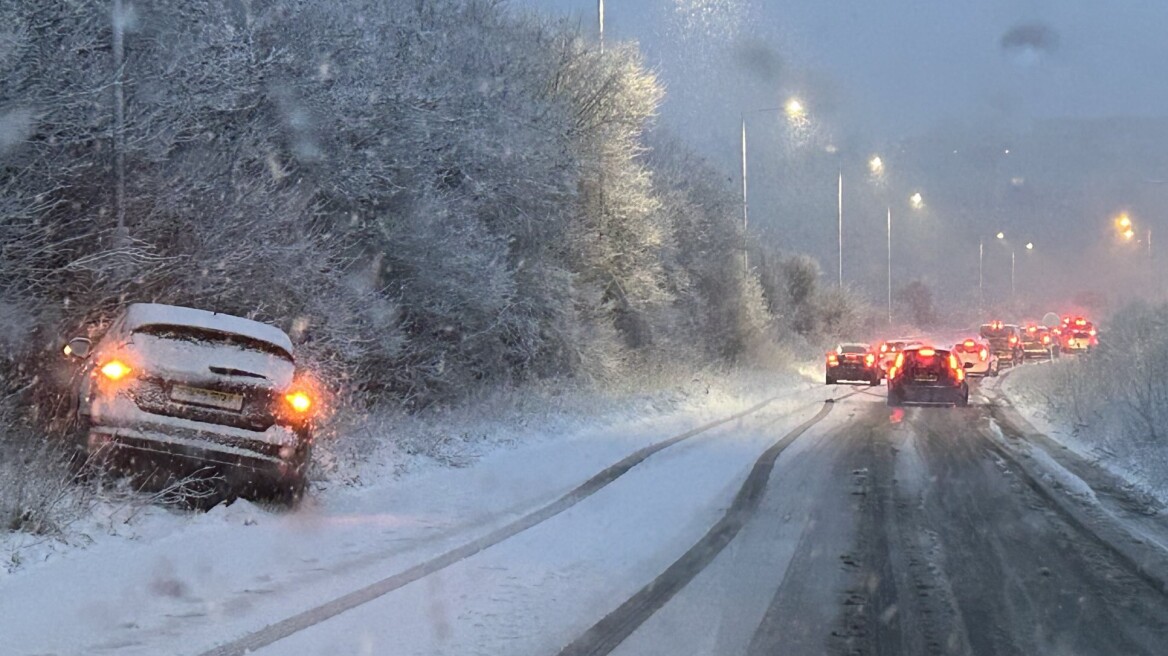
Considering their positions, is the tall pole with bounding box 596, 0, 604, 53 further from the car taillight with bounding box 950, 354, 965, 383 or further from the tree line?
the car taillight with bounding box 950, 354, 965, 383

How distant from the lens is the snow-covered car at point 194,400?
29.6ft

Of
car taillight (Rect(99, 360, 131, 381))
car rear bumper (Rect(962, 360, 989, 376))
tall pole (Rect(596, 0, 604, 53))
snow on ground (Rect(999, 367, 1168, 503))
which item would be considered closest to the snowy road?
snow on ground (Rect(999, 367, 1168, 503))

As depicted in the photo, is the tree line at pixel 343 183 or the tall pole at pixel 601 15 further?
the tall pole at pixel 601 15

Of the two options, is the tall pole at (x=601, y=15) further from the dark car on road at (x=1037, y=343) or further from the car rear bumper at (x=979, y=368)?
the dark car on road at (x=1037, y=343)

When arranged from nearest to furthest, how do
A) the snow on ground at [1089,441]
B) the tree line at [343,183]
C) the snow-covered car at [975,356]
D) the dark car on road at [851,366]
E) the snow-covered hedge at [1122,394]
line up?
the tree line at [343,183]
the snow on ground at [1089,441]
the snow-covered hedge at [1122,394]
the dark car on road at [851,366]
the snow-covered car at [975,356]

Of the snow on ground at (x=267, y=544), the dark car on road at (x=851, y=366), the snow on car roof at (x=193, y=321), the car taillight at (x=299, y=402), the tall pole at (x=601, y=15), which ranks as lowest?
the snow on ground at (x=267, y=544)

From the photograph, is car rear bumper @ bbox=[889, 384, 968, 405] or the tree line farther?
car rear bumper @ bbox=[889, 384, 968, 405]

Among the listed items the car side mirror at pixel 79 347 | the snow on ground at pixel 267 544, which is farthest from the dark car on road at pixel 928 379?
the car side mirror at pixel 79 347

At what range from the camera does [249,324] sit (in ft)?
33.4

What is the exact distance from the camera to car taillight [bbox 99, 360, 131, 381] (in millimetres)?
9039

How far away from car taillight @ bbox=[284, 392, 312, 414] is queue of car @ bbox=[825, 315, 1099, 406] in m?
21.4

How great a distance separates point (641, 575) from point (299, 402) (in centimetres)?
357

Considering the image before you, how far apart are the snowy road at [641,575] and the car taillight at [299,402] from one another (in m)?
0.98

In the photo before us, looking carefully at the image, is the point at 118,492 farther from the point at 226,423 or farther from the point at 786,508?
the point at 786,508
